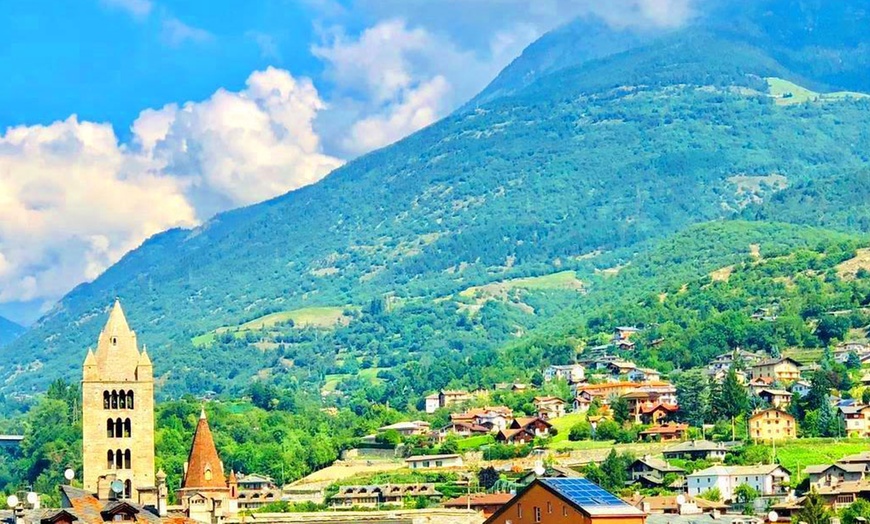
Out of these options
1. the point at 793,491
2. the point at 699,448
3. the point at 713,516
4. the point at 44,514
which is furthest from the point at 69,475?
the point at 699,448

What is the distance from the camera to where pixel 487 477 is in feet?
607

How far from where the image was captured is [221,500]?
117500 millimetres

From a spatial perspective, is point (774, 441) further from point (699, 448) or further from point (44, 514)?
point (44, 514)

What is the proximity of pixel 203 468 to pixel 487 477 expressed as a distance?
67463mm

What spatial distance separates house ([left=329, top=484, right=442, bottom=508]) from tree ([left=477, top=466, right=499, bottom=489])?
4230mm

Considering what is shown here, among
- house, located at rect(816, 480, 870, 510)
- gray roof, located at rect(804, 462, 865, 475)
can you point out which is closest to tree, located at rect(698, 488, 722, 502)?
gray roof, located at rect(804, 462, 865, 475)

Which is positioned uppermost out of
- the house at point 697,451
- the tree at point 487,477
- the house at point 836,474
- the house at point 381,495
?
the house at point 697,451

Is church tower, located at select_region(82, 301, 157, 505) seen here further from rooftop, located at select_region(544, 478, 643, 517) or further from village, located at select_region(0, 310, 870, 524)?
rooftop, located at select_region(544, 478, 643, 517)

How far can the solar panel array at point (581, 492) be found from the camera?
74500mm

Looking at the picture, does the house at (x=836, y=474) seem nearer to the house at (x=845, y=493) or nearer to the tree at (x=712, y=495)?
the house at (x=845, y=493)

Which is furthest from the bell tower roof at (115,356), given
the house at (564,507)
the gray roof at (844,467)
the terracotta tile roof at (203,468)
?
the gray roof at (844,467)

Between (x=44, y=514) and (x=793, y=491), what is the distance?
3816 inches

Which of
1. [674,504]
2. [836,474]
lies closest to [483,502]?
[674,504]

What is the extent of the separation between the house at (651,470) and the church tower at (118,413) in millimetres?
66874
